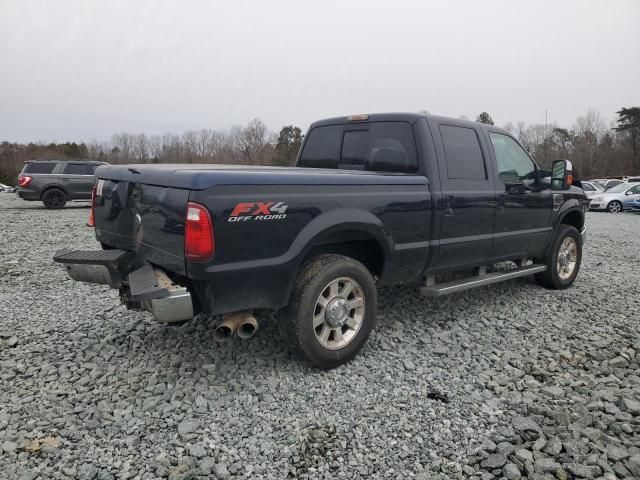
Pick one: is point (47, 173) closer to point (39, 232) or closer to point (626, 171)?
point (39, 232)

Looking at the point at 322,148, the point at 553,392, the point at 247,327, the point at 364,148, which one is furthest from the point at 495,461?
the point at 322,148

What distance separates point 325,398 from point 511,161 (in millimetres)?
3557

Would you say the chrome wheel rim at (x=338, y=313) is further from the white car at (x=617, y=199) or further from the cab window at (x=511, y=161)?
the white car at (x=617, y=199)

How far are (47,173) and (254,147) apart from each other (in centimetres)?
3761

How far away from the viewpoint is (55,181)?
57.0ft

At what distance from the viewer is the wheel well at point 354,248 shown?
3.79 m

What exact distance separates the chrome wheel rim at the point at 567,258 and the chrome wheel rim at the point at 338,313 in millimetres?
3650

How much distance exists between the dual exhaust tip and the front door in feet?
9.50

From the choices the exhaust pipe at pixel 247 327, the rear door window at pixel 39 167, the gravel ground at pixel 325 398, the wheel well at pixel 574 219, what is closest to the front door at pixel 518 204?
the wheel well at pixel 574 219

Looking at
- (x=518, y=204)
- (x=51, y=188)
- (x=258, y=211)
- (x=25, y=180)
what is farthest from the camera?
(x=51, y=188)

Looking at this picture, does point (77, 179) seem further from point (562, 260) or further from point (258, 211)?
point (258, 211)

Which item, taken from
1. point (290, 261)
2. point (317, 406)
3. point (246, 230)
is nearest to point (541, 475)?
point (317, 406)

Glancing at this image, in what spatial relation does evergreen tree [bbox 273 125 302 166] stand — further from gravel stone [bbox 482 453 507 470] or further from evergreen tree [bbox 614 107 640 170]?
gravel stone [bbox 482 453 507 470]

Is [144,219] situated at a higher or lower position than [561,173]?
lower
